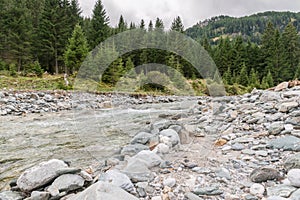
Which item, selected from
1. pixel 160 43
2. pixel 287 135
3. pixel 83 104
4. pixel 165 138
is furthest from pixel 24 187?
pixel 160 43

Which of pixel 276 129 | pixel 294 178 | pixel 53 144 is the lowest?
pixel 53 144

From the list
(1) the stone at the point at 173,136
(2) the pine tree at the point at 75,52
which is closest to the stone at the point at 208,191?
(1) the stone at the point at 173,136

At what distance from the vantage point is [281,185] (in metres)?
2.05

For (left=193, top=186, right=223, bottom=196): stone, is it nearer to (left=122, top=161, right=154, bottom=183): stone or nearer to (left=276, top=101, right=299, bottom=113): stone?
(left=122, top=161, right=154, bottom=183): stone

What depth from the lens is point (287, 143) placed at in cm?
305

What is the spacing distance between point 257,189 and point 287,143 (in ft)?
4.33

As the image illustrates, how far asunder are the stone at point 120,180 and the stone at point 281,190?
1194 mm

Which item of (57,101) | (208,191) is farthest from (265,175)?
(57,101)

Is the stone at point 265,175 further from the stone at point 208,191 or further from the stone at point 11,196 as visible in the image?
the stone at point 11,196

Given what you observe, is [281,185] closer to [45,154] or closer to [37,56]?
[45,154]

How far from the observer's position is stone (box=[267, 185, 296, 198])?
1907mm

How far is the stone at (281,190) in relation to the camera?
191cm

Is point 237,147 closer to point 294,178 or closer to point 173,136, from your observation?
point 173,136

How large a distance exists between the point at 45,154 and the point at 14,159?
1.39ft
